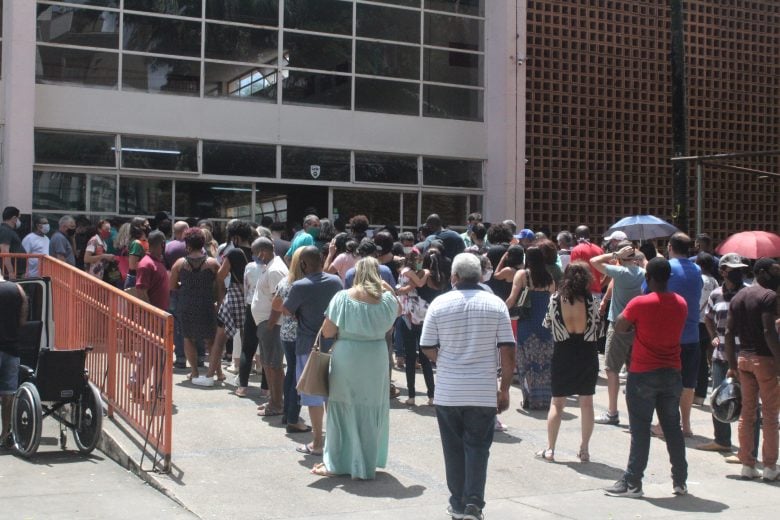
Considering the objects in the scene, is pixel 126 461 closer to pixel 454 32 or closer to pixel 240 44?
pixel 240 44

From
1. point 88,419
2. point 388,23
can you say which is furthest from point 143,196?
point 88,419

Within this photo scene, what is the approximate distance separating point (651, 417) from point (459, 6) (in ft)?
44.9

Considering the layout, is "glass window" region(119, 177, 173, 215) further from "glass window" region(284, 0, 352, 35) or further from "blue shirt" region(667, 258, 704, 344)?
"blue shirt" region(667, 258, 704, 344)

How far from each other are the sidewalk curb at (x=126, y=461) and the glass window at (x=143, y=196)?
789 cm

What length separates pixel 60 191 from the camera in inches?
635

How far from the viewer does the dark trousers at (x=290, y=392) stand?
8781 millimetres

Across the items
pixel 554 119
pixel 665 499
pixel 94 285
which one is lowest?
pixel 665 499

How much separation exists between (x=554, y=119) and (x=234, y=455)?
12908 mm

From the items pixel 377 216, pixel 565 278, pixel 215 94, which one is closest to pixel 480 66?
pixel 377 216

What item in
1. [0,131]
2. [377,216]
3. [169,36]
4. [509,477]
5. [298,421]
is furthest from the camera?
[377,216]

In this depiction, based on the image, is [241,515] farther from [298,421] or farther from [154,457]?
[298,421]

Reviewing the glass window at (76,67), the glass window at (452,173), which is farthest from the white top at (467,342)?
the glass window at (452,173)

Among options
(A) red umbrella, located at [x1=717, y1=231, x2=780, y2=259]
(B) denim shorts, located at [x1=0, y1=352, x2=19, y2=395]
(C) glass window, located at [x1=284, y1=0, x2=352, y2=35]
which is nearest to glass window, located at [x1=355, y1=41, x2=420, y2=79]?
(C) glass window, located at [x1=284, y1=0, x2=352, y2=35]

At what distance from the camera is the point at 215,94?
690 inches
